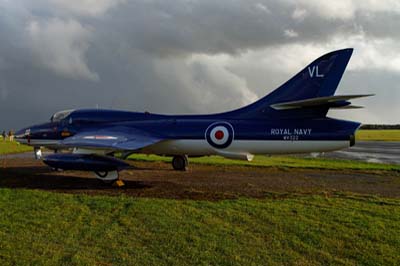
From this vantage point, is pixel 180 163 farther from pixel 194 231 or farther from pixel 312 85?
pixel 194 231

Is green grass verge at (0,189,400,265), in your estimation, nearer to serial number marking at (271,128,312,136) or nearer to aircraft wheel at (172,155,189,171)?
serial number marking at (271,128,312,136)

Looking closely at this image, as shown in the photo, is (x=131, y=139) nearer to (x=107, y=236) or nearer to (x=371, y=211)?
(x=107, y=236)

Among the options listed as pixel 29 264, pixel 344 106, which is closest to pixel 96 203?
pixel 29 264

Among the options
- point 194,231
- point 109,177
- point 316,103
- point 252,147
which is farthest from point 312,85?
point 109,177

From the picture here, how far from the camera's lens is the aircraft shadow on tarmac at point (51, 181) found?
932cm

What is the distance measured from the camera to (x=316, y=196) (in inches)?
316

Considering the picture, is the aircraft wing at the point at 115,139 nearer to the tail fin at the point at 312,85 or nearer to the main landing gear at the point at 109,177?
the main landing gear at the point at 109,177

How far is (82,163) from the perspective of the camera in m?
9.60

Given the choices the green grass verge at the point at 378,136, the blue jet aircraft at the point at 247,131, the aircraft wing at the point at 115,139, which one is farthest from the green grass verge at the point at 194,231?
the green grass verge at the point at 378,136

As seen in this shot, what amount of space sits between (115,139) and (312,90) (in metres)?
5.97

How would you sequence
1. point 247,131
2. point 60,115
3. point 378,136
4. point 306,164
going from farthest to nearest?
point 378,136 < point 306,164 < point 60,115 < point 247,131

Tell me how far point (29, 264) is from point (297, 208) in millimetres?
4785

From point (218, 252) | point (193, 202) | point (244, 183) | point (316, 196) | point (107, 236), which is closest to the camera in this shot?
point (218, 252)

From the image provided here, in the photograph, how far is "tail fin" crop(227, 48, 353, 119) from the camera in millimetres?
9688
